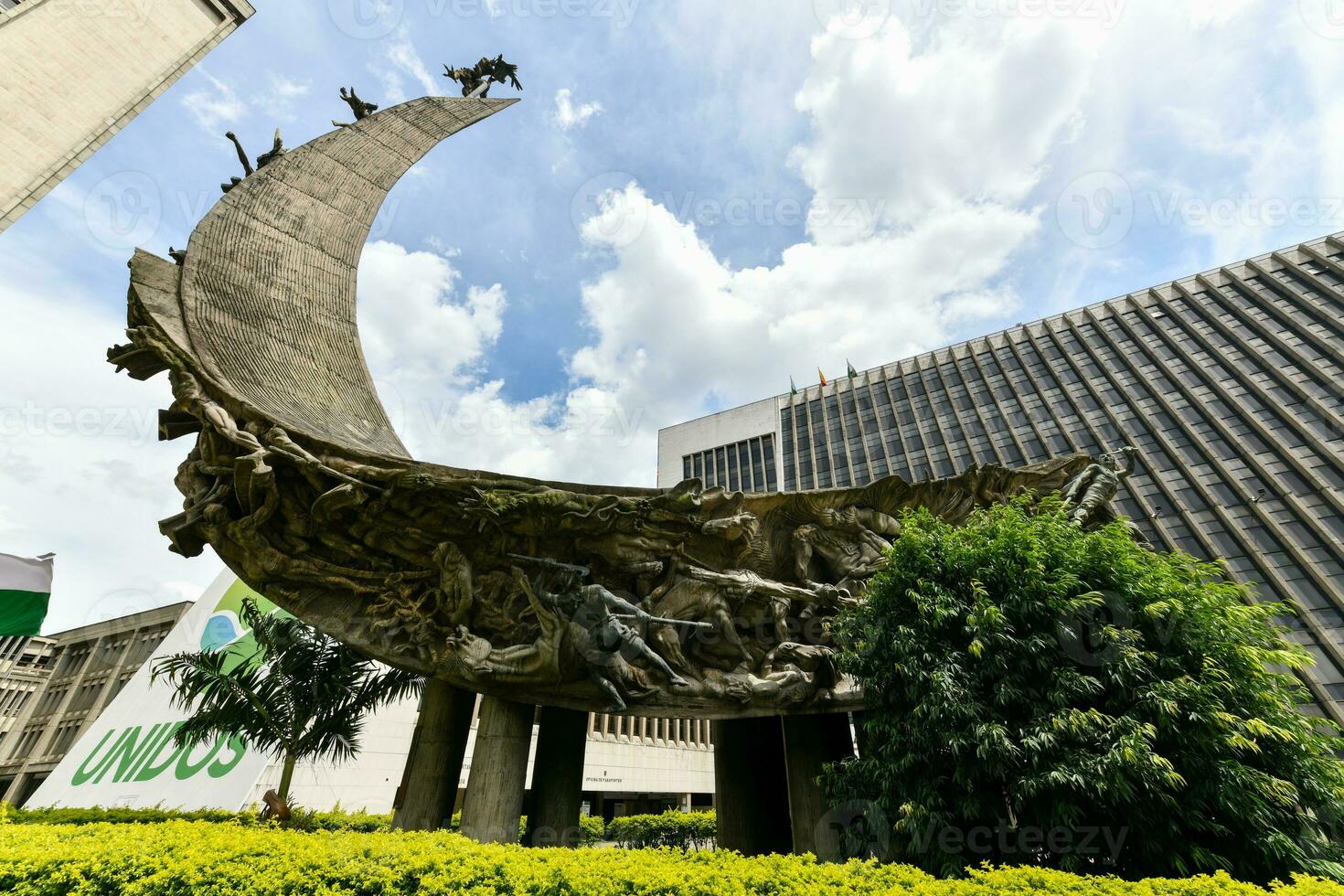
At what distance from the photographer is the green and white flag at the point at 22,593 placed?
10164mm

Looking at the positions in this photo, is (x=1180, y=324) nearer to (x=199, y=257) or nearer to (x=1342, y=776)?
(x=1342, y=776)

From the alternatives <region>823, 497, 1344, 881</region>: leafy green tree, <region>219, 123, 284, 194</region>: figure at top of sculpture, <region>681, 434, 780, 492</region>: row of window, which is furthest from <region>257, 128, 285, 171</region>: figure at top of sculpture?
<region>681, 434, 780, 492</region>: row of window

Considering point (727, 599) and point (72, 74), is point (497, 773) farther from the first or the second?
point (72, 74)

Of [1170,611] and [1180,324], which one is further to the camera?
[1180,324]

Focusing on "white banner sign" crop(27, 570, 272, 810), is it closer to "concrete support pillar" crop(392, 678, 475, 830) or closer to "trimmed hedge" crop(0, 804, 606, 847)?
"trimmed hedge" crop(0, 804, 606, 847)

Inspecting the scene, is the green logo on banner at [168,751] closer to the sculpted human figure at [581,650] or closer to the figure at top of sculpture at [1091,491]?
the sculpted human figure at [581,650]

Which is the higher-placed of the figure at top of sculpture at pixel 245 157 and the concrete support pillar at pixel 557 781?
the figure at top of sculpture at pixel 245 157

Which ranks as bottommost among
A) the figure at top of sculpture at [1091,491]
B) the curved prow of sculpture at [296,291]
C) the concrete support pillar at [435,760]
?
the concrete support pillar at [435,760]

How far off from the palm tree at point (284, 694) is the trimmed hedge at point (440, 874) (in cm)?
323

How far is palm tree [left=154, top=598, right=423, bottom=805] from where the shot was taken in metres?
9.59

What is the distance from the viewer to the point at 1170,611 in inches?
285

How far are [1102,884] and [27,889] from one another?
901 centimetres

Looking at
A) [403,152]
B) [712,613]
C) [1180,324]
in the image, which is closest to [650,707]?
[712,613]

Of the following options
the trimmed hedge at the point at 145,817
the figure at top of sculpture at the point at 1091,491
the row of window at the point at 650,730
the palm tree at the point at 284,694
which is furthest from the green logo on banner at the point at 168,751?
the figure at top of sculpture at the point at 1091,491
